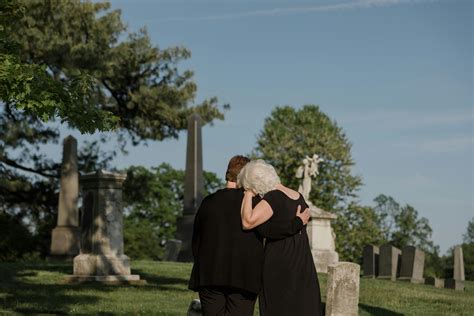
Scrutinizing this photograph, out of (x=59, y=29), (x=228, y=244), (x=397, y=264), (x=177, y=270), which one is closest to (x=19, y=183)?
(x=59, y=29)

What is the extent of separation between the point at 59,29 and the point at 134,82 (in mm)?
4490

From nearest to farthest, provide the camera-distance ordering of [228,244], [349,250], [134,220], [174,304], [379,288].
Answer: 1. [228,244]
2. [174,304]
3. [379,288]
4. [349,250]
5. [134,220]

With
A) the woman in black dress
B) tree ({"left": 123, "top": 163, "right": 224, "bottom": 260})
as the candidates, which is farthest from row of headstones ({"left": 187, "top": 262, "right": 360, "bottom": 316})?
tree ({"left": 123, "top": 163, "right": 224, "bottom": 260})

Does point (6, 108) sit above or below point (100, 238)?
above

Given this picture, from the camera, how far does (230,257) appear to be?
6977 millimetres

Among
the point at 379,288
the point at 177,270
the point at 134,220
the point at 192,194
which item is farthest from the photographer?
the point at 134,220

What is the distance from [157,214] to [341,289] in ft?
180

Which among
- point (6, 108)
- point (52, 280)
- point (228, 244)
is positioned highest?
point (6, 108)

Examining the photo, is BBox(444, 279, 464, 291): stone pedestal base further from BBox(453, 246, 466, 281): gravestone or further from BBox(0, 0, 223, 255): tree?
BBox(0, 0, 223, 255): tree

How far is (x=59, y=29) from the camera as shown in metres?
33.3

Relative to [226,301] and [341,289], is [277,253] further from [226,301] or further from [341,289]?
[341,289]

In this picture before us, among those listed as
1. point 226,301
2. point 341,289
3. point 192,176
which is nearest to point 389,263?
point 192,176

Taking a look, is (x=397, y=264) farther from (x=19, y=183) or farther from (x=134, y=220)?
(x=134, y=220)

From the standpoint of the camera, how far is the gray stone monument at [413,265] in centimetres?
2450
